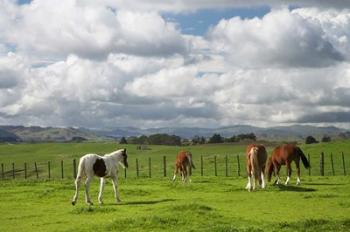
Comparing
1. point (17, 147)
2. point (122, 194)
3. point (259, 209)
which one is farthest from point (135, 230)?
point (17, 147)

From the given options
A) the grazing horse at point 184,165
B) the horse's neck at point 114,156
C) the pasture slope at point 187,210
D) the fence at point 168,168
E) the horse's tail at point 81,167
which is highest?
the horse's neck at point 114,156

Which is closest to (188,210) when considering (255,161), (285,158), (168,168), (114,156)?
(114,156)

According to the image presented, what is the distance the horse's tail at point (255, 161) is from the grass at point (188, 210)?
113 cm

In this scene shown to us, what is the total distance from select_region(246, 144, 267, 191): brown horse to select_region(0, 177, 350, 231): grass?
67 centimetres

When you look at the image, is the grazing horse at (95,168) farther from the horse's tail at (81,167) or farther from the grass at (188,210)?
the grass at (188,210)

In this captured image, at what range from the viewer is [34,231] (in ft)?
52.0

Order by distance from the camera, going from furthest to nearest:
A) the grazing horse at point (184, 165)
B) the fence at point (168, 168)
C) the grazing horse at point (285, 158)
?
1. the fence at point (168, 168)
2. the grazing horse at point (184, 165)
3. the grazing horse at point (285, 158)

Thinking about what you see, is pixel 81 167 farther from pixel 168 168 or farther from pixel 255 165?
pixel 168 168

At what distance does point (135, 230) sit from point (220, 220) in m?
3.15

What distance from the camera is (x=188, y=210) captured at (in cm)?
1798

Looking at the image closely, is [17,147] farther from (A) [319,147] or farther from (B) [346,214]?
(B) [346,214]

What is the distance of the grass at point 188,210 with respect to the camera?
15.4 meters

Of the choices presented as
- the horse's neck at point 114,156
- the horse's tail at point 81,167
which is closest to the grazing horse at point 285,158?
the horse's neck at point 114,156

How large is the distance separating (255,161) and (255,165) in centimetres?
29
